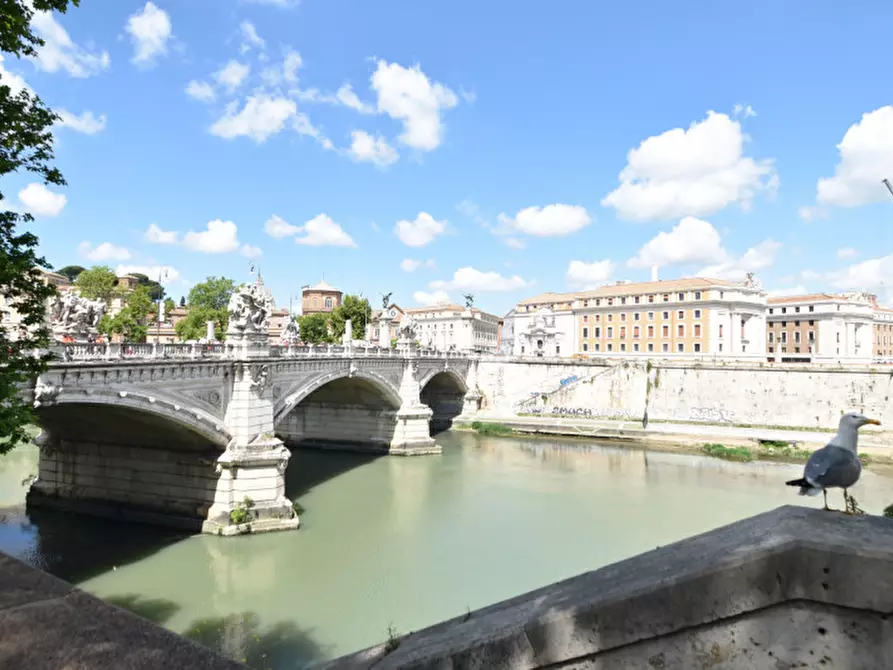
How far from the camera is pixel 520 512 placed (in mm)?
23875

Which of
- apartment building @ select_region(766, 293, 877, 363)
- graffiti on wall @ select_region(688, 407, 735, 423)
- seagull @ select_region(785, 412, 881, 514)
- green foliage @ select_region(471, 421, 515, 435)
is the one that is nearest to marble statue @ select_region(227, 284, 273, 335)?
seagull @ select_region(785, 412, 881, 514)

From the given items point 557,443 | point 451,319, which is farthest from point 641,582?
point 451,319

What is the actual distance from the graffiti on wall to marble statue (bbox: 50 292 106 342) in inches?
1613

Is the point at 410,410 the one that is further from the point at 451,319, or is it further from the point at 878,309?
the point at 878,309

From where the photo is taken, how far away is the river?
14.5 meters

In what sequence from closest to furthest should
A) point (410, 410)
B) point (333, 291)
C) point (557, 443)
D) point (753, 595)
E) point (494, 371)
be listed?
1. point (753, 595)
2. point (410, 410)
3. point (557, 443)
4. point (494, 371)
5. point (333, 291)

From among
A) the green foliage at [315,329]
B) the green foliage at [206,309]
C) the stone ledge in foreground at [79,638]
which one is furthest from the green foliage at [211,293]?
the stone ledge in foreground at [79,638]

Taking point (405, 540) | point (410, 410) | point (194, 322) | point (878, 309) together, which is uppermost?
point (878, 309)

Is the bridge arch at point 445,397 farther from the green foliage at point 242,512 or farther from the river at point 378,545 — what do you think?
the green foliage at point 242,512

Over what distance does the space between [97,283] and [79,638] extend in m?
60.4

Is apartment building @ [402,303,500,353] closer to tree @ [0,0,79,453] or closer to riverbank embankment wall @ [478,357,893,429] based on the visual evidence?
riverbank embankment wall @ [478,357,893,429]

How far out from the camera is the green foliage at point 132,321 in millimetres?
45562

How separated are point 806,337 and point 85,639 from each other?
274ft

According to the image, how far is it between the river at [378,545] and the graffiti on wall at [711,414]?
10.9 meters
